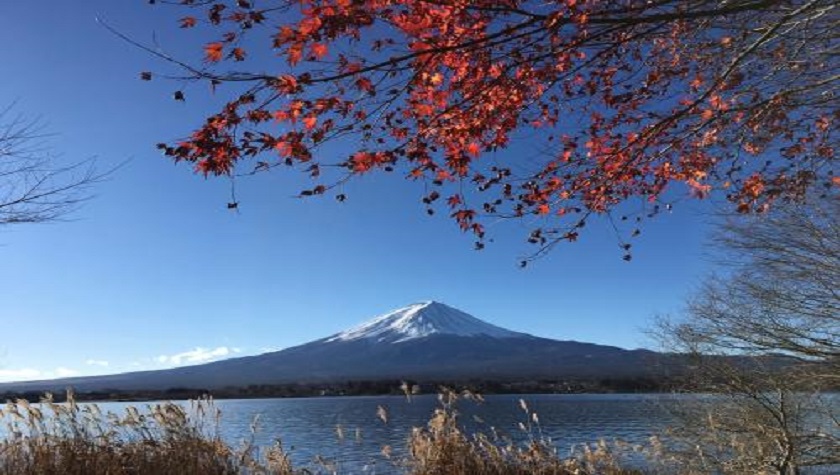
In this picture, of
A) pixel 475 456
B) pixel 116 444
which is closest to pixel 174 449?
pixel 116 444

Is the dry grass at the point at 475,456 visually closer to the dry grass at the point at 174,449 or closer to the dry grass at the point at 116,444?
the dry grass at the point at 174,449

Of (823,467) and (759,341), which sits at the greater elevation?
(759,341)

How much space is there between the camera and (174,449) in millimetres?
9578

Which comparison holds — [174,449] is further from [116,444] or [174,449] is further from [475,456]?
[475,456]

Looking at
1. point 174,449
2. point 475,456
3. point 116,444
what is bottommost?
point 475,456

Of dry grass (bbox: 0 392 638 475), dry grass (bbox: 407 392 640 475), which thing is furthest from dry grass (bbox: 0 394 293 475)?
dry grass (bbox: 407 392 640 475)

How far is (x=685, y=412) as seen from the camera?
61.3 feet

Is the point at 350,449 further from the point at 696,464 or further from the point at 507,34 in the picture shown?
the point at 507,34

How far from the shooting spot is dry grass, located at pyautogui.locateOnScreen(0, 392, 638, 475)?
9047 mm

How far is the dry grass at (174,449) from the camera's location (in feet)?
29.7

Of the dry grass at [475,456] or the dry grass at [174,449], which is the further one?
the dry grass at [475,456]

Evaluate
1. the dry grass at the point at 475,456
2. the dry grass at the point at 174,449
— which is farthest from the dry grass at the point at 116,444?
the dry grass at the point at 475,456

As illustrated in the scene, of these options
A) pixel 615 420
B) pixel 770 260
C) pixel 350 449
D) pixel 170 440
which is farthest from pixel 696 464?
pixel 615 420

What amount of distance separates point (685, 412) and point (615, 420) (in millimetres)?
48387
